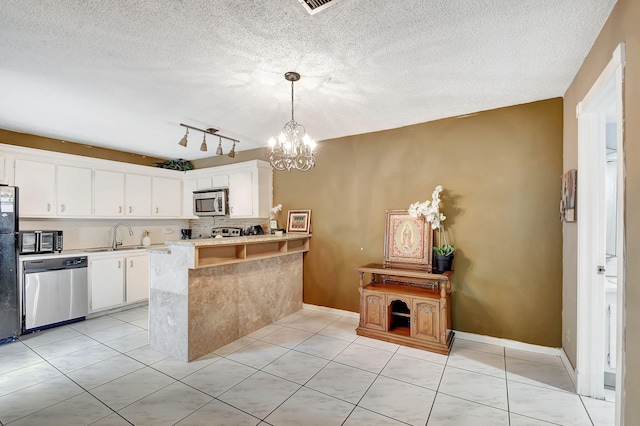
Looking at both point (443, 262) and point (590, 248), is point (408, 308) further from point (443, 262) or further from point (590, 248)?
point (590, 248)

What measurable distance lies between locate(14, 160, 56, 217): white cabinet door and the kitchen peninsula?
216 centimetres

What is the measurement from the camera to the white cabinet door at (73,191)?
4.10 m

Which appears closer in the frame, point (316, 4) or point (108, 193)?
point (316, 4)

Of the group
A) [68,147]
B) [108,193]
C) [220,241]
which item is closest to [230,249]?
[220,241]

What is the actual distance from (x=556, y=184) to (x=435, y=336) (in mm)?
1976

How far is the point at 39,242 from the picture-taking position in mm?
3850

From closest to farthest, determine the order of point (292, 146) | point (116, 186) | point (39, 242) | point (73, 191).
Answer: point (292, 146)
point (39, 242)
point (73, 191)
point (116, 186)

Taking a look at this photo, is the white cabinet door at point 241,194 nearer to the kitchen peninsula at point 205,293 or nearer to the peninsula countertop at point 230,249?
the peninsula countertop at point 230,249

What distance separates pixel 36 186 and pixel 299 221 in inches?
140

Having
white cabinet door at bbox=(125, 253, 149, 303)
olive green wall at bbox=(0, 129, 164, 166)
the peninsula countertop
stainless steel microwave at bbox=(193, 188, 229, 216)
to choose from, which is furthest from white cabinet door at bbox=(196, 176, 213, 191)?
the peninsula countertop

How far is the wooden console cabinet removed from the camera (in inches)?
121

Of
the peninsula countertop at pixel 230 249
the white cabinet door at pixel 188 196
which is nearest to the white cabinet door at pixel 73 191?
the white cabinet door at pixel 188 196

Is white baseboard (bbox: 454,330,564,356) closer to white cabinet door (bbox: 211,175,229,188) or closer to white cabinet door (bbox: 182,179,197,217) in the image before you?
white cabinet door (bbox: 211,175,229,188)

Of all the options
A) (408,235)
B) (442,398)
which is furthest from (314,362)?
(408,235)
